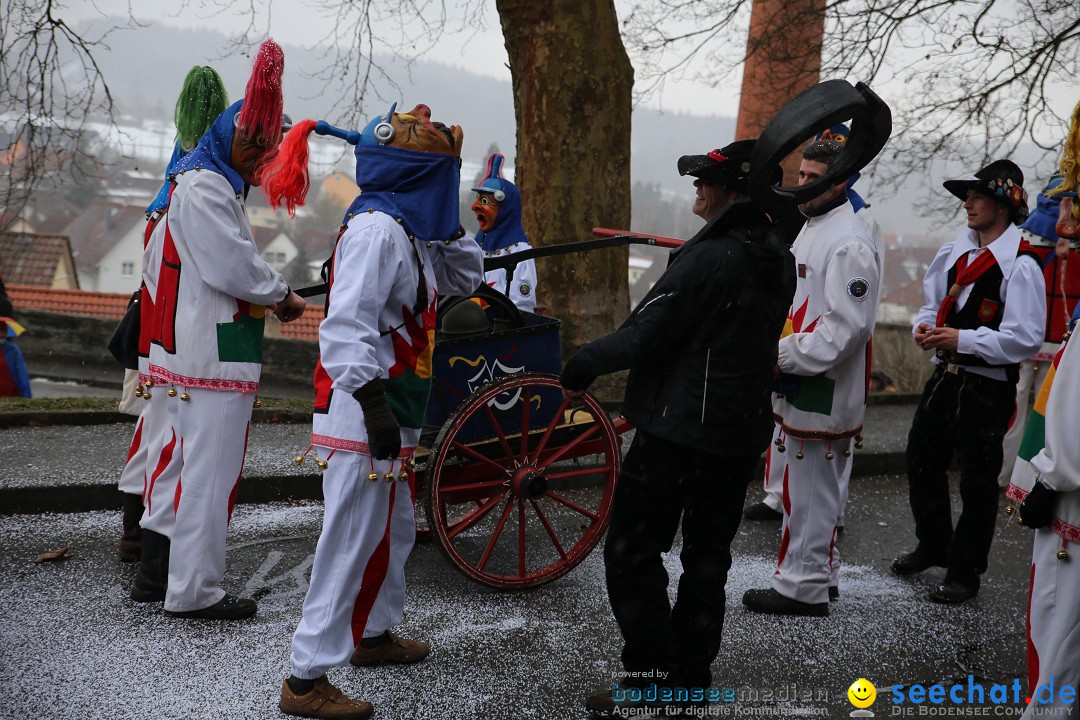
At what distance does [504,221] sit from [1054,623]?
4.61 m

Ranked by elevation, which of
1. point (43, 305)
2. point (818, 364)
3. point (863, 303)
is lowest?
point (43, 305)

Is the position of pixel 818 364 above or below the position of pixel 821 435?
above

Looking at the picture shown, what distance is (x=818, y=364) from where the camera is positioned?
4215 mm

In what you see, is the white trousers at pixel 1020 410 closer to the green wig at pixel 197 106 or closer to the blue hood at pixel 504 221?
the blue hood at pixel 504 221

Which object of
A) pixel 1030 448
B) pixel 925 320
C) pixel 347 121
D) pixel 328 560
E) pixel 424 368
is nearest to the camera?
Answer: pixel 1030 448

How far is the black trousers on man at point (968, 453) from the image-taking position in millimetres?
4719

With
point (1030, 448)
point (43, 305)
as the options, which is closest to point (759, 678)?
point (1030, 448)

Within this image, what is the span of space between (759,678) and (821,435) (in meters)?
1.13

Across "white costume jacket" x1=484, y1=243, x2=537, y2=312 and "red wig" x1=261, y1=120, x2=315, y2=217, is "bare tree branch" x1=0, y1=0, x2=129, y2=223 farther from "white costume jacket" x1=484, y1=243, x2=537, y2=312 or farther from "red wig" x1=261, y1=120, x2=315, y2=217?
"red wig" x1=261, y1=120, x2=315, y2=217

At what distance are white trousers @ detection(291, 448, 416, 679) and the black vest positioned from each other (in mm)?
2964

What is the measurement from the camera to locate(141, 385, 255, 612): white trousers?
3932 mm

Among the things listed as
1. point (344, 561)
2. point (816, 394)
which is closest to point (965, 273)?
point (816, 394)

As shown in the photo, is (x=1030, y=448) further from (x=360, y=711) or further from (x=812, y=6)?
(x=812, y=6)

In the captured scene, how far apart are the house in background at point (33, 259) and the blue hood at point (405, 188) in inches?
1016
